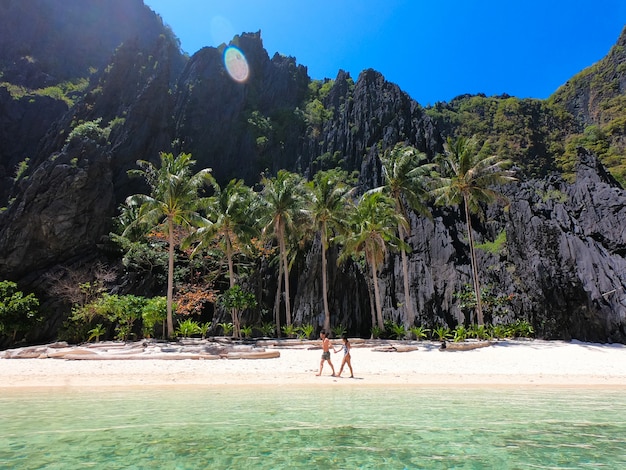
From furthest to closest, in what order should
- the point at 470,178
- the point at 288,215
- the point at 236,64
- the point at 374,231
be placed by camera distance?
the point at 236,64
the point at 288,215
the point at 470,178
the point at 374,231

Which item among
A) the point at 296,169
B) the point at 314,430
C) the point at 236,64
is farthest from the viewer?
the point at 236,64

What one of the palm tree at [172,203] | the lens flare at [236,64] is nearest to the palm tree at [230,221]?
the palm tree at [172,203]

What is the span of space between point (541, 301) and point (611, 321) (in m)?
4.43

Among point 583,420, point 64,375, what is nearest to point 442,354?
point 583,420

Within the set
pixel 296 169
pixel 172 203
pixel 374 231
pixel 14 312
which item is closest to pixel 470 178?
pixel 374 231

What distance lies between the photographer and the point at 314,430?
7160 mm

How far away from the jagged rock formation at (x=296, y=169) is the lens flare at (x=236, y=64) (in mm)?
1446

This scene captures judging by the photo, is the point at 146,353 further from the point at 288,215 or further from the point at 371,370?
the point at 288,215

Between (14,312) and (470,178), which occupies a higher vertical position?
(470,178)

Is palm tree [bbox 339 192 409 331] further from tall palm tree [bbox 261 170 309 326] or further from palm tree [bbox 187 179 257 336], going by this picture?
palm tree [bbox 187 179 257 336]

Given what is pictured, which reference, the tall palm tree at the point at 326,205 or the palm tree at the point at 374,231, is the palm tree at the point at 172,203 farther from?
the palm tree at the point at 374,231

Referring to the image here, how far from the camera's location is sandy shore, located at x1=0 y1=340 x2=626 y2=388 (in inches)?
542

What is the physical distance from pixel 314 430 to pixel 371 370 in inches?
366

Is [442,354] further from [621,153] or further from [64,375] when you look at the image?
[621,153]
